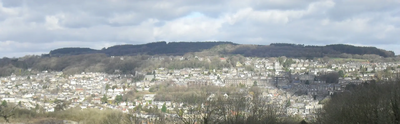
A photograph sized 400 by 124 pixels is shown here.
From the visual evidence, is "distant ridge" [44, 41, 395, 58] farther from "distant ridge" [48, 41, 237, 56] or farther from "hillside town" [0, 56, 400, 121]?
"hillside town" [0, 56, 400, 121]

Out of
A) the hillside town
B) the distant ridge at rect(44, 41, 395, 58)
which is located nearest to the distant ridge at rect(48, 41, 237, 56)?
the distant ridge at rect(44, 41, 395, 58)

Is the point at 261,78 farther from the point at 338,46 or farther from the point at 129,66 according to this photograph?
the point at 338,46

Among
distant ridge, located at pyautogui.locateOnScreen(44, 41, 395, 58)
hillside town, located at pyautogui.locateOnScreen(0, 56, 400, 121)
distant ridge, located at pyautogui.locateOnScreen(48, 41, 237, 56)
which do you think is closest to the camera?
hillside town, located at pyautogui.locateOnScreen(0, 56, 400, 121)

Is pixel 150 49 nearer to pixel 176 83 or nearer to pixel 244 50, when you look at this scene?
pixel 244 50

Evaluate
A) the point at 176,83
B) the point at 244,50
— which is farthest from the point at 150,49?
the point at 176,83

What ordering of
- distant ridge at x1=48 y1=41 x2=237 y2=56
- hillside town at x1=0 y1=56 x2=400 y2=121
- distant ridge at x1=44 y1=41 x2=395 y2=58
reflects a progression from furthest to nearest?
distant ridge at x1=48 y1=41 x2=237 y2=56 → distant ridge at x1=44 y1=41 x2=395 y2=58 → hillside town at x1=0 y1=56 x2=400 y2=121
